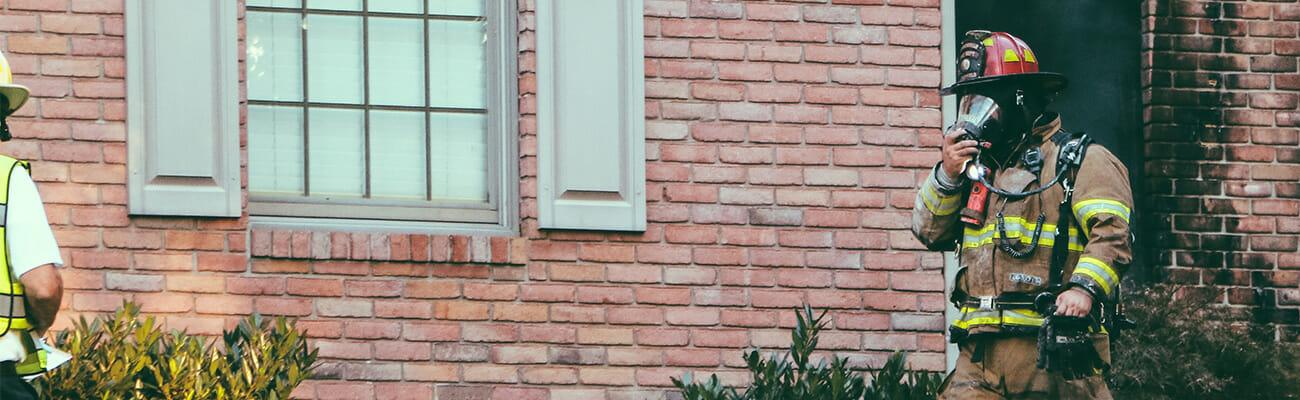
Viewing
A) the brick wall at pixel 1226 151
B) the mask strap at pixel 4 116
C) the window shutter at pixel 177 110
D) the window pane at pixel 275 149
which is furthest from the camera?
the brick wall at pixel 1226 151

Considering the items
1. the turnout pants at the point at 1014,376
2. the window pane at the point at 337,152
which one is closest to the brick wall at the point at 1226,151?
the turnout pants at the point at 1014,376

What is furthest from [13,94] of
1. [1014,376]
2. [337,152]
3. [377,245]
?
[1014,376]

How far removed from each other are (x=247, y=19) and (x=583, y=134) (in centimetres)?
151

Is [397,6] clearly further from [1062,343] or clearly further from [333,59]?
[1062,343]

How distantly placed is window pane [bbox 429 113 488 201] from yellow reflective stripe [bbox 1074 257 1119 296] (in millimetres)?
3107

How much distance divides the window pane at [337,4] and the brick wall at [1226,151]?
3.71 m

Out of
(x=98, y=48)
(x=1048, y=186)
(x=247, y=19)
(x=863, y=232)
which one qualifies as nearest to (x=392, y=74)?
(x=247, y=19)

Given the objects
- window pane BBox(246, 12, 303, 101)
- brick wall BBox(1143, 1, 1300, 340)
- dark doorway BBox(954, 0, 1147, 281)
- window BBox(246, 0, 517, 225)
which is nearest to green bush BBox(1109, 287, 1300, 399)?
brick wall BBox(1143, 1, 1300, 340)

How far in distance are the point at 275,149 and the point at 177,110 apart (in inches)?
21.5

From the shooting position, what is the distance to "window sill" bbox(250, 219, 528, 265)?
871cm

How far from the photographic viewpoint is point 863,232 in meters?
9.32

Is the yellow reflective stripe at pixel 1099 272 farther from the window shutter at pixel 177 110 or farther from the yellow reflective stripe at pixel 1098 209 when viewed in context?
the window shutter at pixel 177 110

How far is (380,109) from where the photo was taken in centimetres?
911

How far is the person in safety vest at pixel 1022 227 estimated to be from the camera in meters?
7.05
